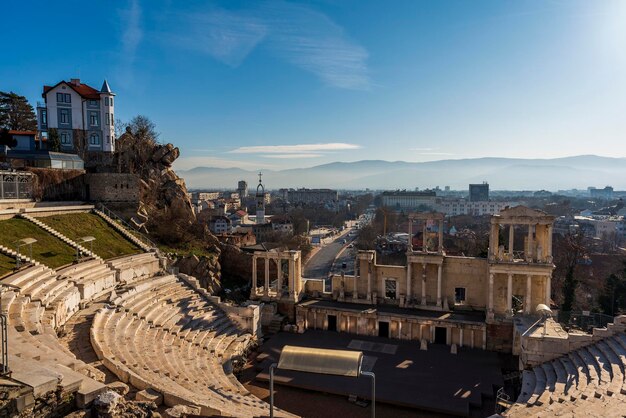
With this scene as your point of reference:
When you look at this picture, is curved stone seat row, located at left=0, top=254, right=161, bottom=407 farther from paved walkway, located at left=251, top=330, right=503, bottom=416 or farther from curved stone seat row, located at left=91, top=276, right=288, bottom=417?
→ paved walkway, located at left=251, top=330, right=503, bottom=416

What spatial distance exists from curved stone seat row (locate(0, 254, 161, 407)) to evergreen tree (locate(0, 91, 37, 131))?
35740 mm

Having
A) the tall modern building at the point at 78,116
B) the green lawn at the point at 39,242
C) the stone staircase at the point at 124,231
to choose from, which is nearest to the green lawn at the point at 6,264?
the green lawn at the point at 39,242

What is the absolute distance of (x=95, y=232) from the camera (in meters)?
30.7

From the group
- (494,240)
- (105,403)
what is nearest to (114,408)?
(105,403)

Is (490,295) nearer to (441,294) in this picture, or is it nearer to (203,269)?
(441,294)

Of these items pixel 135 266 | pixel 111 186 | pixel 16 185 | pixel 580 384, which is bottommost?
Result: pixel 580 384

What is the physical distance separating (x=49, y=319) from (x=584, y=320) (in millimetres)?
28036

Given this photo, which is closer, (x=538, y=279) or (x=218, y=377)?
(x=218, y=377)

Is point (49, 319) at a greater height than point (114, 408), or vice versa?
point (114, 408)

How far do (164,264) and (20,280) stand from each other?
1211cm

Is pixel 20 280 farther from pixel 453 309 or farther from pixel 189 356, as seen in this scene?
pixel 453 309

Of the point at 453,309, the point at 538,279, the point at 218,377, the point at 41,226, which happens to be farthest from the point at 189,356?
the point at 538,279

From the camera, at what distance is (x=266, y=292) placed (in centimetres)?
3156

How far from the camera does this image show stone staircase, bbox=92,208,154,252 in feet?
104
